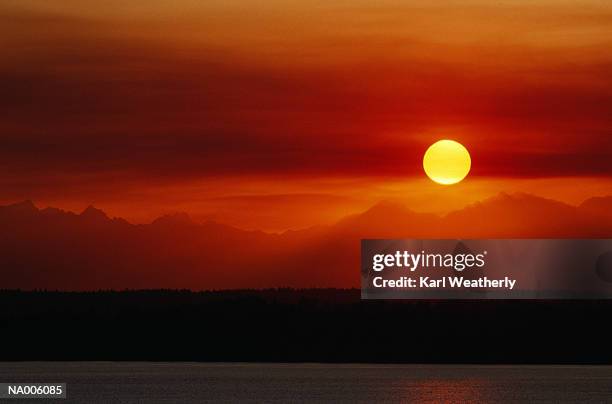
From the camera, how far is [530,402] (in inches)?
1256

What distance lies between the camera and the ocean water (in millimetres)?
33031

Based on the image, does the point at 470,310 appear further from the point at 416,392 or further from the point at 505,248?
the point at 416,392

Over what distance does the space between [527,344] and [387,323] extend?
8568mm

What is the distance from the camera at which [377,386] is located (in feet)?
121

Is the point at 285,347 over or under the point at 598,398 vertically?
over

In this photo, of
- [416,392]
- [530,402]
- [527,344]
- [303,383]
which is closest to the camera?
[530,402]

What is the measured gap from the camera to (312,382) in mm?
38719

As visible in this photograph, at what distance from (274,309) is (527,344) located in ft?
50.0

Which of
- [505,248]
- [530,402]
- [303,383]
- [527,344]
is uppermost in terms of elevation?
[505,248]

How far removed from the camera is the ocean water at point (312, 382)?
33031 mm

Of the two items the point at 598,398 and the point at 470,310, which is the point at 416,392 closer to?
the point at 598,398

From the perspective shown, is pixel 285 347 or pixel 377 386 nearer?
pixel 377 386

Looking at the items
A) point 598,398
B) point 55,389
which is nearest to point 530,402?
point 598,398

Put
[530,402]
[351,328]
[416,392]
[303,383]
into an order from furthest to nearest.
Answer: [351,328] < [303,383] < [416,392] < [530,402]
